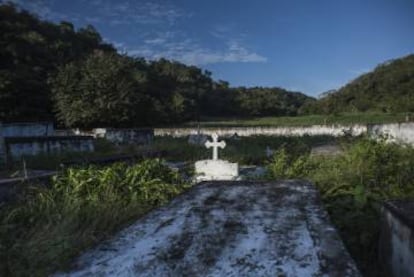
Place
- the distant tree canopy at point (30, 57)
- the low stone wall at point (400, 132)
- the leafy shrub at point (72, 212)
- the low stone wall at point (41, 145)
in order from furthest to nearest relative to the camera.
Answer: the distant tree canopy at point (30, 57) → the low stone wall at point (41, 145) → the low stone wall at point (400, 132) → the leafy shrub at point (72, 212)

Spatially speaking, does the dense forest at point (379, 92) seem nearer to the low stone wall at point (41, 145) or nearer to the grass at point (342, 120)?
the grass at point (342, 120)

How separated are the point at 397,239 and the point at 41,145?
11.8 meters

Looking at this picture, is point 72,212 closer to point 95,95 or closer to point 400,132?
point 400,132

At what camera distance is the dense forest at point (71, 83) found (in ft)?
113

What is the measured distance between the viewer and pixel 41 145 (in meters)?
13.9

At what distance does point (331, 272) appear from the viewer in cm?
254

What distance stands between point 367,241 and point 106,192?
3.23m

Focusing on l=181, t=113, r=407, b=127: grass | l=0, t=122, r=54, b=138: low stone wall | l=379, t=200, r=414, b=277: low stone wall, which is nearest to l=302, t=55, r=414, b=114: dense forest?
l=181, t=113, r=407, b=127: grass

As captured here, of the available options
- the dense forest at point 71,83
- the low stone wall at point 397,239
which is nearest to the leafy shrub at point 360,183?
the low stone wall at point 397,239

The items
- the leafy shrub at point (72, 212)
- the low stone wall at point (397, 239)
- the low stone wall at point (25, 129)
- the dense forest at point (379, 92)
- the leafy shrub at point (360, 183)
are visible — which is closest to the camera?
the low stone wall at point (397, 239)

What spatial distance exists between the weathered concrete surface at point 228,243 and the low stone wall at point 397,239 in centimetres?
61

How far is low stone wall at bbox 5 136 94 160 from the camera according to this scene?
43.7ft

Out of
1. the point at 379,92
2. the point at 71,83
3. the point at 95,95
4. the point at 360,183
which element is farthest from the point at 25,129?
the point at 379,92

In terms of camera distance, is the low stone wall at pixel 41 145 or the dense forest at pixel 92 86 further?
the dense forest at pixel 92 86
